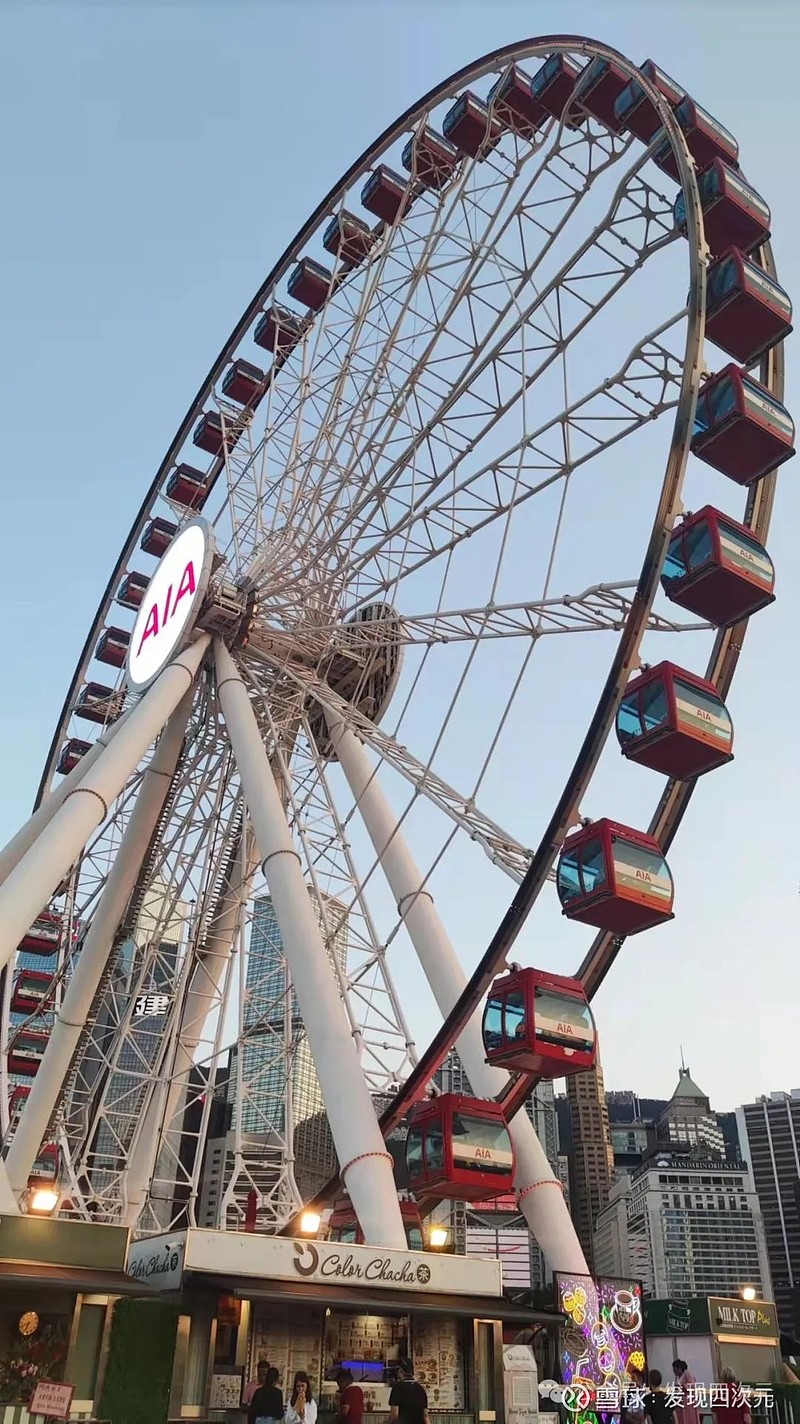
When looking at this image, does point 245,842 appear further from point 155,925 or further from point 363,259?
point 363,259

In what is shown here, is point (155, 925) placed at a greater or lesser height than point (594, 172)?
lesser

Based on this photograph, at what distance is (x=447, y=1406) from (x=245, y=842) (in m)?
12.8

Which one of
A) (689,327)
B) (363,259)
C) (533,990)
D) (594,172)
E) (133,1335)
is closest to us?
(133,1335)

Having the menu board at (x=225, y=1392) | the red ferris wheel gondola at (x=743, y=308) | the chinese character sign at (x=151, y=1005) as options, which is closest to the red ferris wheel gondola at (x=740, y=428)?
the red ferris wheel gondola at (x=743, y=308)

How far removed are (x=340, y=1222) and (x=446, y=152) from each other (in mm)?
20971

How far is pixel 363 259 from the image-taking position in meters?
27.7

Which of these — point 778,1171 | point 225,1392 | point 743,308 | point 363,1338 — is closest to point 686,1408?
point 363,1338

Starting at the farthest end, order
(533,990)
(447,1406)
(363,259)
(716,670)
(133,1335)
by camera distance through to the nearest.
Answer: (363,259), (716,670), (533,990), (447,1406), (133,1335)

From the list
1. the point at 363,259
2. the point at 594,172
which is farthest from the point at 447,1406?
the point at 363,259

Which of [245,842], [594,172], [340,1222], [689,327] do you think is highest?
[594,172]

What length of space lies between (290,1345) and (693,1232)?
450 ft

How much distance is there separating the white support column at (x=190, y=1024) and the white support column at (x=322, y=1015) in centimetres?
471

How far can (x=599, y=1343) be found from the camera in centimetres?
1664

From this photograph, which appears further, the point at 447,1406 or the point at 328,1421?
the point at 447,1406
